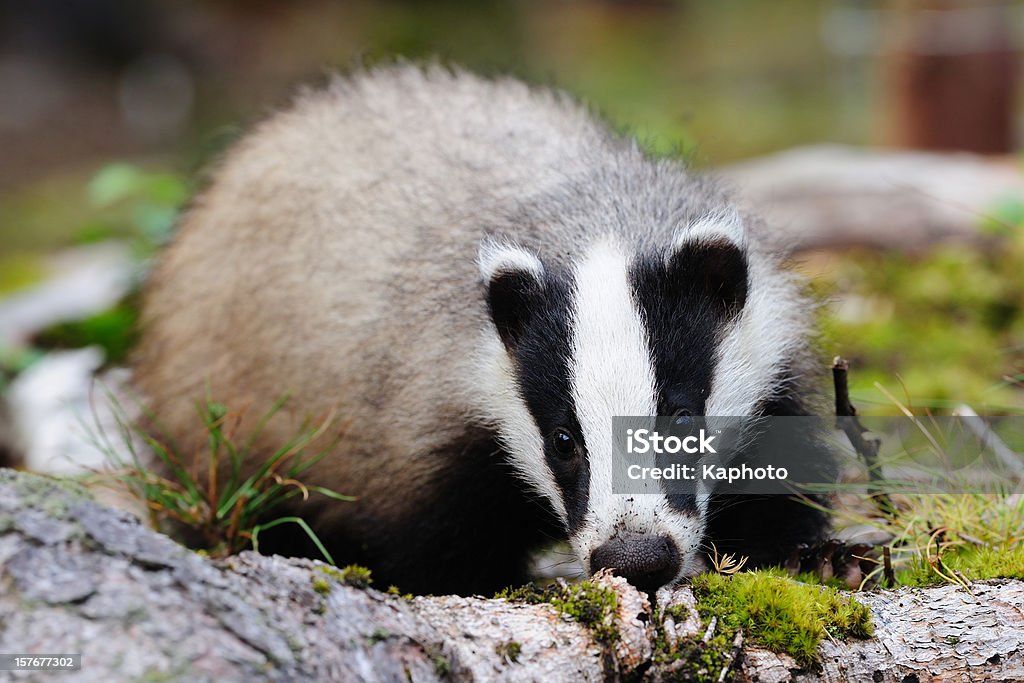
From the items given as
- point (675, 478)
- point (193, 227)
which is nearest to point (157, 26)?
point (193, 227)

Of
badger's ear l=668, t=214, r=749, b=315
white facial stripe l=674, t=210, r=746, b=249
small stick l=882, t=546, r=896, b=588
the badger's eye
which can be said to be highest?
white facial stripe l=674, t=210, r=746, b=249

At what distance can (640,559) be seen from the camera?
2.84 meters

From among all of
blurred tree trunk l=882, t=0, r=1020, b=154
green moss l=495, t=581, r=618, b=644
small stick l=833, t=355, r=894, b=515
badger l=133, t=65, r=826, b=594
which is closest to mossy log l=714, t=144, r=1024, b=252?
blurred tree trunk l=882, t=0, r=1020, b=154

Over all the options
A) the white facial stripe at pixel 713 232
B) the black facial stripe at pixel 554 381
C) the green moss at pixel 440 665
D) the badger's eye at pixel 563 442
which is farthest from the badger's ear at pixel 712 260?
the green moss at pixel 440 665

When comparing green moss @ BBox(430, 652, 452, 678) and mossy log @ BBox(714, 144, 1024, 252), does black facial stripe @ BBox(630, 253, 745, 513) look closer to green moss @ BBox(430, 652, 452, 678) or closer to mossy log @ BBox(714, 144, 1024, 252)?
green moss @ BBox(430, 652, 452, 678)

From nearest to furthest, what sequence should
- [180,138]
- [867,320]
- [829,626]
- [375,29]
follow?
[829,626] < [867,320] < [180,138] < [375,29]

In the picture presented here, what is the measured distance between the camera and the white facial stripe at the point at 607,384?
294 cm

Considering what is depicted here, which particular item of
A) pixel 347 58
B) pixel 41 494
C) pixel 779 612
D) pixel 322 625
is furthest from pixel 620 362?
pixel 347 58

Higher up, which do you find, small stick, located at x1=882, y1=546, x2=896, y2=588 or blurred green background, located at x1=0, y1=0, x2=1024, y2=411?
blurred green background, located at x1=0, y1=0, x2=1024, y2=411

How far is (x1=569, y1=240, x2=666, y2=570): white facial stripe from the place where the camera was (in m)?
2.94

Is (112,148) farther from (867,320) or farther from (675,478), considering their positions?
(675,478)

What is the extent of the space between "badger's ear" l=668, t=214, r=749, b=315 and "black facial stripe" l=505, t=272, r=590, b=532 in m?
0.35

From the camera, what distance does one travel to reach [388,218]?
421 centimetres

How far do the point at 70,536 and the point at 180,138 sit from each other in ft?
48.9
